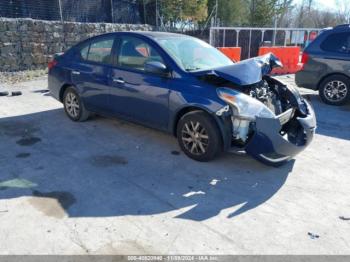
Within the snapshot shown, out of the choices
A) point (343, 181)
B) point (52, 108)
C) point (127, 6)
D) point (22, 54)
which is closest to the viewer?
point (343, 181)

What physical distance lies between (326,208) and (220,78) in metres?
1.91

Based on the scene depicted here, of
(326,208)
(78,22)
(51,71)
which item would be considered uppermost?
(78,22)

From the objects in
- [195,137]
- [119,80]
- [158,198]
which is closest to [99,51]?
A: [119,80]

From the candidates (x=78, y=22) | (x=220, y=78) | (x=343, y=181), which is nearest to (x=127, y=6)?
(x=78, y=22)

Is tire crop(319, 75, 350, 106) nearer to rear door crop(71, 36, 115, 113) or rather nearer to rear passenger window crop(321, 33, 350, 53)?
rear passenger window crop(321, 33, 350, 53)

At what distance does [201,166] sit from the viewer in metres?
4.28

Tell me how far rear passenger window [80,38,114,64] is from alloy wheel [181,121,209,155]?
1798 millimetres

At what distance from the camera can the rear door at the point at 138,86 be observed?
15.0ft

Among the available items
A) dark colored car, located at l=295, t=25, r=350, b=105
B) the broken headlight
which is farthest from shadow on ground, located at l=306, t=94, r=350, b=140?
the broken headlight

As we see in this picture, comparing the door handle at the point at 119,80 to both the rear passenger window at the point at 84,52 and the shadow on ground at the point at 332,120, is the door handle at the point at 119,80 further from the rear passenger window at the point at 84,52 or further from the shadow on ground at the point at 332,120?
the shadow on ground at the point at 332,120

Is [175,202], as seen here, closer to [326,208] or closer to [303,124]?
[326,208]

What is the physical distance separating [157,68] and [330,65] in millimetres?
5111

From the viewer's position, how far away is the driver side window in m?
4.67

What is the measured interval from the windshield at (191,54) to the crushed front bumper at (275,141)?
130 cm
